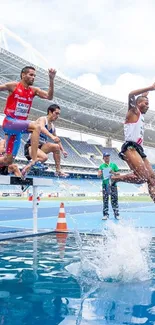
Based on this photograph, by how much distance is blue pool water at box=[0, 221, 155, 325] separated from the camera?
2812 millimetres

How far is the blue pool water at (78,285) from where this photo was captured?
2.81 m

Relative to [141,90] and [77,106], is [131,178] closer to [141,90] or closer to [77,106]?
[141,90]

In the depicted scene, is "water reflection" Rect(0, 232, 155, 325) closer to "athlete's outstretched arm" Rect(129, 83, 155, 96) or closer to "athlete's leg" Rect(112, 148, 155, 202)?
"athlete's leg" Rect(112, 148, 155, 202)

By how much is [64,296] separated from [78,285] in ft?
1.36

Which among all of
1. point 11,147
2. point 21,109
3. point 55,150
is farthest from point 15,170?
→ point 21,109

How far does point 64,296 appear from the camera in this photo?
338 centimetres

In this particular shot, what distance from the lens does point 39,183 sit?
786cm

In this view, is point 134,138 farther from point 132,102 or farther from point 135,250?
point 135,250

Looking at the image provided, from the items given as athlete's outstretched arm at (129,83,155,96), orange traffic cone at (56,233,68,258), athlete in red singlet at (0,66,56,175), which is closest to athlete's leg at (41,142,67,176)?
athlete in red singlet at (0,66,56,175)

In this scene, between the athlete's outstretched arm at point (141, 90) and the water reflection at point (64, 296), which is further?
the athlete's outstretched arm at point (141, 90)

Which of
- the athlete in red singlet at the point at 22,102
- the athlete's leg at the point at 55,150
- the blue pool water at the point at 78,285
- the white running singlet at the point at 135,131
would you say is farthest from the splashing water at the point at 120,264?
the athlete's leg at the point at 55,150

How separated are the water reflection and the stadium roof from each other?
92.2ft

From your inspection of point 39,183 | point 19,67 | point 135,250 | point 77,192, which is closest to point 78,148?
point 77,192

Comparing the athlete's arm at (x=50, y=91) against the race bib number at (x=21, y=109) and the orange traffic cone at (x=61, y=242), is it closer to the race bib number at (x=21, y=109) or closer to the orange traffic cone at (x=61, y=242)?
the race bib number at (x=21, y=109)
